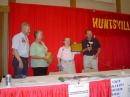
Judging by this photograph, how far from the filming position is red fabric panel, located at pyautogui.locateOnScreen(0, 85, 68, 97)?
6.81 feet

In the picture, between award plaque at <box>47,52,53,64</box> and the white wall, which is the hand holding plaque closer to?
award plaque at <box>47,52,53,64</box>

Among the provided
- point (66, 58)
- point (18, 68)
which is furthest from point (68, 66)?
point (18, 68)

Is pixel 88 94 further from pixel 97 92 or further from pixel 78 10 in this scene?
pixel 78 10

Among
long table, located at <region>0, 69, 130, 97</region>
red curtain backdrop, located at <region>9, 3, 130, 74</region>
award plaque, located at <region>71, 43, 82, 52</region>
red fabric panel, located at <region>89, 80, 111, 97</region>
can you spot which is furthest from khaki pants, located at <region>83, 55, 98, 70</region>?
Answer: red fabric panel, located at <region>89, 80, 111, 97</region>

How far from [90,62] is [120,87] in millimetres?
Result: 2269

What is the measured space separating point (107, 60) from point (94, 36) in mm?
678

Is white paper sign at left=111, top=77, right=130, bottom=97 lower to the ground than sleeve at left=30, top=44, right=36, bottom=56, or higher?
lower

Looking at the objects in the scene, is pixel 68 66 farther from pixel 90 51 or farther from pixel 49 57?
pixel 90 51

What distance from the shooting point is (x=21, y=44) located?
375cm

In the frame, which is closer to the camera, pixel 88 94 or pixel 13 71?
pixel 88 94

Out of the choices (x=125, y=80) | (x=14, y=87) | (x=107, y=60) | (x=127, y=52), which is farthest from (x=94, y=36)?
(x=14, y=87)

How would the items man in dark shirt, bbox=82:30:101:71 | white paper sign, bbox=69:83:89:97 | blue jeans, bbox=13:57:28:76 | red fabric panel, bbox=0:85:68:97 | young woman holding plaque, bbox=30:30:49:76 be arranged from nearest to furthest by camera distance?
1. red fabric panel, bbox=0:85:68:97
2. white paper sign, bbox=69:83:89:97
3. blue jeans, bbox=13:57:28:76
4. young woman holding plaque, bbox=30:30:49:76
5. man in dark shirt, bbox=82:30:101:71

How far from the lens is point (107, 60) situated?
5.14m

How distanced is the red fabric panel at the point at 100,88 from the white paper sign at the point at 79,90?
6 cm
